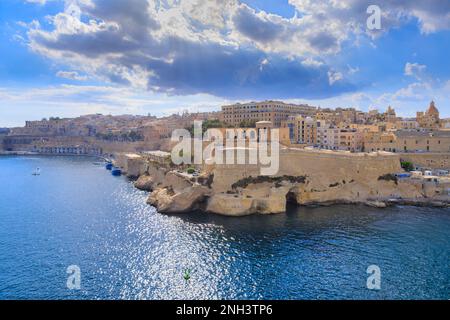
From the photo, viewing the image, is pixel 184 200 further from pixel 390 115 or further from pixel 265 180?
pixel 390 115

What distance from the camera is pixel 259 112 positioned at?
72.8 m

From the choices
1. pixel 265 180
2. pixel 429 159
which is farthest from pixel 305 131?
pixel 265 180

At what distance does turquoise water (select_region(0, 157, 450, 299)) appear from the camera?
1917 centimetres

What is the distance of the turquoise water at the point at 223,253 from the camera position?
755 inches

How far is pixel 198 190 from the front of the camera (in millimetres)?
36781

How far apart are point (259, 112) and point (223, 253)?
5168 cm

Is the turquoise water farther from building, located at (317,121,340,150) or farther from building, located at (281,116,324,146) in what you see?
building, located at (281,116,324,146)

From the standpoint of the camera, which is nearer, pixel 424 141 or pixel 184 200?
pixel 184 200

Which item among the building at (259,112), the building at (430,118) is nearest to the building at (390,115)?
the building at (430,118)

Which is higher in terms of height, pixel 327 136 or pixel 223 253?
pixel 327 136

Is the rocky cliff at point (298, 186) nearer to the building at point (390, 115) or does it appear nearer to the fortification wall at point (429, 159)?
the fortification wall at point (429, 159)
